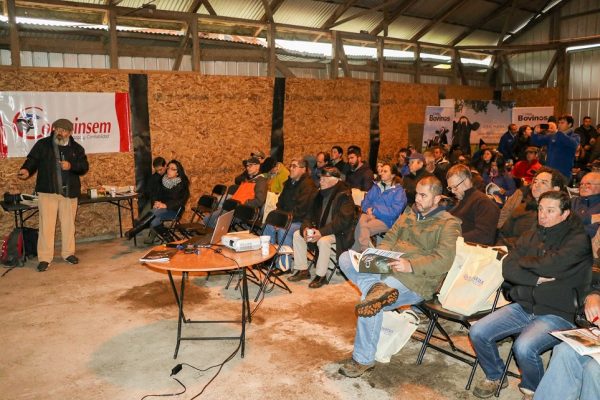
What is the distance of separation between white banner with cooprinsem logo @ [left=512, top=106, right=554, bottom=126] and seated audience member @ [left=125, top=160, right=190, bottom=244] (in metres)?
9.56

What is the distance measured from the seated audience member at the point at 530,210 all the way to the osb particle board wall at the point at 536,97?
37.6ft

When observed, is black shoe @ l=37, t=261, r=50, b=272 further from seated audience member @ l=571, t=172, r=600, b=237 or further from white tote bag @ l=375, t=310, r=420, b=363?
seated audience member @ l=571, t=172, r=600, b=237

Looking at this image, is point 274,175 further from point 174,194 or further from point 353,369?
point 353,369

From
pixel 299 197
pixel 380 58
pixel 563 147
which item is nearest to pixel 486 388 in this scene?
pixel 299 197

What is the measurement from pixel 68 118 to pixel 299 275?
428 centimetres

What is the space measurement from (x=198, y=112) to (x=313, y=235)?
4.17 meters

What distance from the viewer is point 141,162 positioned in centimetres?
825

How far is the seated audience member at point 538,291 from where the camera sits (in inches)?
118

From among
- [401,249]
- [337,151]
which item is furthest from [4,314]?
[337,151]

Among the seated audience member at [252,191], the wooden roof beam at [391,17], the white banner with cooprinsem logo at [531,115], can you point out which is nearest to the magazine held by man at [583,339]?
the seated audience member at [252,191]

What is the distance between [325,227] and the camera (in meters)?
5.41

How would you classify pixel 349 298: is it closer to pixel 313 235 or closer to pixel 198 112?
pixel 313 235

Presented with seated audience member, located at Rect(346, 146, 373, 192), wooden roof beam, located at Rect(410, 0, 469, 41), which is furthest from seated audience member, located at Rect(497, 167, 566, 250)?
wooden roof beam, located at Rect(410, 0, 469, 41)

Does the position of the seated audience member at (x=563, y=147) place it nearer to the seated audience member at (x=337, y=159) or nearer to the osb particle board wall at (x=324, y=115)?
the seated audience member at (x=337, y=159)
